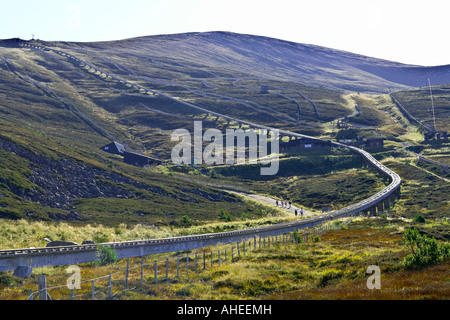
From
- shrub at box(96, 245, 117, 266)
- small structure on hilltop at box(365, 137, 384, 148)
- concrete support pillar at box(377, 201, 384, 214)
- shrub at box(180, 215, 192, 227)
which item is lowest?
concrete support pillar at box(377, 201, 384, 214)

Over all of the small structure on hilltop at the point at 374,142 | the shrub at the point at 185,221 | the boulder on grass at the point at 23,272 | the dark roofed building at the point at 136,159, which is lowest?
the shrub at the point at 185,221

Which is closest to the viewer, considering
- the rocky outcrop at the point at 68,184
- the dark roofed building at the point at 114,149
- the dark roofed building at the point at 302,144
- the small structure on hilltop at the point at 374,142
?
the rocky outcrop at the point at 68,184

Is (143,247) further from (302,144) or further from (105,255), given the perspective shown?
(302,144)

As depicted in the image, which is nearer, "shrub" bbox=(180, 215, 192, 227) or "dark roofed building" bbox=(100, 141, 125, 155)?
"shrub" bbox=(180, 215, 192, 227)

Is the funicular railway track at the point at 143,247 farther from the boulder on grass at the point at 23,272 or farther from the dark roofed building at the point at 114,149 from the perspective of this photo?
the dark roofed building at the point at 114,149

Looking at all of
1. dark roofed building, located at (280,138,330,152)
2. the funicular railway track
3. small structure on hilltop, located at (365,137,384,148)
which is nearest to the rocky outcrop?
the funicular railway track

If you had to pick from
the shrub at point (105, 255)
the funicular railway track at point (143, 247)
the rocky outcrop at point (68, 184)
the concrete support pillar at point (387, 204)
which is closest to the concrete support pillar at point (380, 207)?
the concrete support pillar at point (387, 204)

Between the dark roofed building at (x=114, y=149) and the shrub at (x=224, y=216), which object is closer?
the shrub at (x=224, y=216)

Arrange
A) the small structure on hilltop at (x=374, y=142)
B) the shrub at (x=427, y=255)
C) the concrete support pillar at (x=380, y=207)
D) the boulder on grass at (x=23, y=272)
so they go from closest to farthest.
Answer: the shrub at (x=427, y=255), the boulder on grass at (x=23, y=272), the concrete support pillar at (x=380, y=207), the small structure on hilltop at (x=374, y=142)

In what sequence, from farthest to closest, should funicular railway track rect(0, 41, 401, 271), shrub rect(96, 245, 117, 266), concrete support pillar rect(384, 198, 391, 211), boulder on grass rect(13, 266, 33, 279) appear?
concrete support pillar rect(384, 198, 391, 211)
shrub rect(96, 245, 117, 266)
funicular railway track rect(0, 41, 401, 271)
boulder on grass rect(13, 266, 33, 279)

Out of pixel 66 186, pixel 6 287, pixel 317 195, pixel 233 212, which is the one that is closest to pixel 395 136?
pixel 317 195

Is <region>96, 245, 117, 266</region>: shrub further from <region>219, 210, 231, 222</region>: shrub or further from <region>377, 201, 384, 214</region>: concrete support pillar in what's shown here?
<region>377, 201, 384, 214</region>: concrete support pillar

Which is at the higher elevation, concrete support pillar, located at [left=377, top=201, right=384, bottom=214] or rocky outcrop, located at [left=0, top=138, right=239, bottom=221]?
rocky outcrop, located at [left=0, top=138, right=239, bottom=221]
